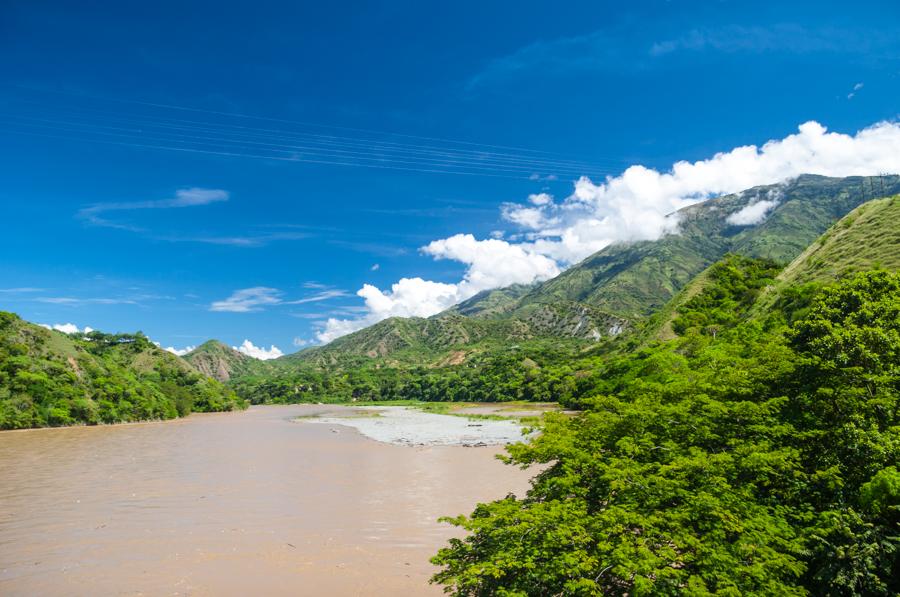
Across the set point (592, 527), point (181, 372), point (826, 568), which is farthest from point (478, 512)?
point (181, 372)

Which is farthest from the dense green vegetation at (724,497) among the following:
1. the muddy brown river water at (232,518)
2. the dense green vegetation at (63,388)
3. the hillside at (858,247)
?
the dense green vegetation at (63,388)

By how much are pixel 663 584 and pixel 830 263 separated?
213 ft

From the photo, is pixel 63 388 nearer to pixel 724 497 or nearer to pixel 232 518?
pixel 232 518

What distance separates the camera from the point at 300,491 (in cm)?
3155

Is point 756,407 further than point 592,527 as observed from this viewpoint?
Yes

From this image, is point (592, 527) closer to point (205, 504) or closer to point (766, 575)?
point (766, 575)

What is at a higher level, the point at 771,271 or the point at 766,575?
the point at 771,271

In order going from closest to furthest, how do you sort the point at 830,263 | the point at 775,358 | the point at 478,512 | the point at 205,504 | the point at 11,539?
1. the point at 478,512
2. the point at 775,358
3. the point at 11,539
4. the point at 205,504
5. the point at 830,263

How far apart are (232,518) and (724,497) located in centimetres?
2364

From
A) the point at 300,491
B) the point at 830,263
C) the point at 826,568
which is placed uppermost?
the point at 830,263

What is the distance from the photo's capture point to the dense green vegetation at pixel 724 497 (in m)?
9.71

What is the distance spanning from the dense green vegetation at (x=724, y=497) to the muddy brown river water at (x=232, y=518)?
23.4 ft

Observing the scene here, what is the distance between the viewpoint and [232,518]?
82.2 ft

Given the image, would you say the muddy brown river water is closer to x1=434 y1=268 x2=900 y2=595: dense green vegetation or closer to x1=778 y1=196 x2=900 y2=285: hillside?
x1=434 y1=268 x2=900 y2=595: dense green vegetation
